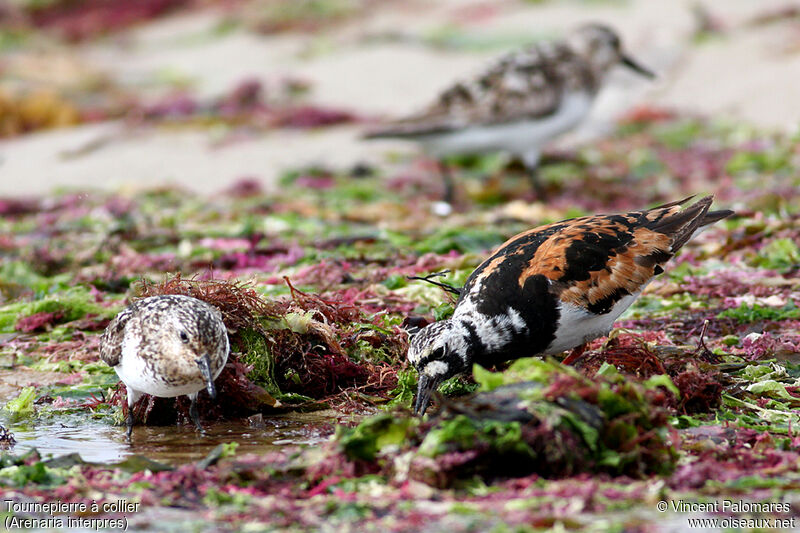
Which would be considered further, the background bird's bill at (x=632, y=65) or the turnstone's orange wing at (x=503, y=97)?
the background bird's bill at (x=632, y=65)

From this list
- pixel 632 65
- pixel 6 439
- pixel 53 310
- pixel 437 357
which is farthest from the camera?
pixel 632 65

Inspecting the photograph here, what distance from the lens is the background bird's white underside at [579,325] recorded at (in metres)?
5.31

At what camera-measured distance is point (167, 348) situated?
482cm

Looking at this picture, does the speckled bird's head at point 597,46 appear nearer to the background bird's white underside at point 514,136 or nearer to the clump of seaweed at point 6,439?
the background bird's white underside at point 514,136

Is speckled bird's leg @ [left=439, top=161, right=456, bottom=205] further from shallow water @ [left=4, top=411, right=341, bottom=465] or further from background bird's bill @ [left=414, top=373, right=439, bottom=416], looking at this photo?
background bird's bill @ [left=414, top=373, right=439, bottom=416]

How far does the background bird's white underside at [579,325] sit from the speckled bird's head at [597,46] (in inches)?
298

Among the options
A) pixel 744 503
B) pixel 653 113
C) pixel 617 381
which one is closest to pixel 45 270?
pixel 617 381

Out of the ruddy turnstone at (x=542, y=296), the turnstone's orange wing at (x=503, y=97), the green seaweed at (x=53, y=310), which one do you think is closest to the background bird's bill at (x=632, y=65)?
the turnstone's orange wing at (x=503, y=97)

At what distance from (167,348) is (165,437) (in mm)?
580

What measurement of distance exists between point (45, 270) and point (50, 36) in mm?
25565

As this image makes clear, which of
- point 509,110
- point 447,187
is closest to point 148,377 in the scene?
point 447,187

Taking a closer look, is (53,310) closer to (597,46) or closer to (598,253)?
(598,253)

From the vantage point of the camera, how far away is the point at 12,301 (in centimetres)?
762

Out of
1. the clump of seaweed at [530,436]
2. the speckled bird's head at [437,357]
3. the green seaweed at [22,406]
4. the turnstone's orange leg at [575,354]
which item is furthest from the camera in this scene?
the turnstone's orange leg at [575,354]
